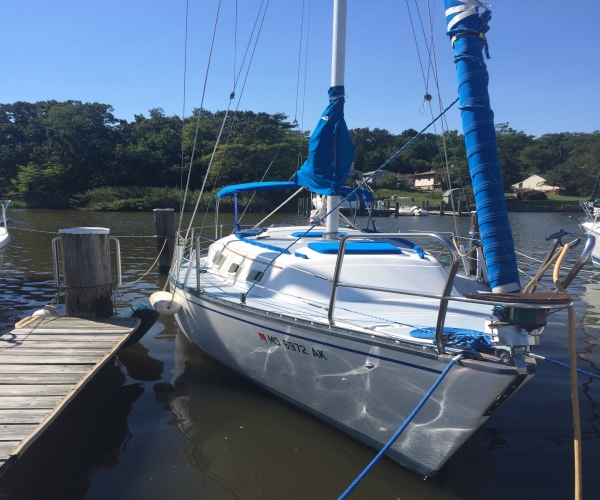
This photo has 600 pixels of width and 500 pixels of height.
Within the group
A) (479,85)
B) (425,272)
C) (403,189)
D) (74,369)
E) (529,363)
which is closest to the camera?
(529,363)

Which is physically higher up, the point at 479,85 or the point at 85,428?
the point at 479,85

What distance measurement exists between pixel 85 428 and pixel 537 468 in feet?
15.3

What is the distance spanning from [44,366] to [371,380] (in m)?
3.59

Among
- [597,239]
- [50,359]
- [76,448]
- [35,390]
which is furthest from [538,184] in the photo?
[35,390]

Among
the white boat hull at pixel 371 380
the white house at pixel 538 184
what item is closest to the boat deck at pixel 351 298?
the white boat hull at pixel 371 380

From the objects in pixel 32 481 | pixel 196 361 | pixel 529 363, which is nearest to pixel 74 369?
pixel 32 481

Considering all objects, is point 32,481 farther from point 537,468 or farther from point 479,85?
point 479,85

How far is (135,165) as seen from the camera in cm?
5719

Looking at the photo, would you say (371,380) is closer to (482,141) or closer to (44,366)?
(482,141)

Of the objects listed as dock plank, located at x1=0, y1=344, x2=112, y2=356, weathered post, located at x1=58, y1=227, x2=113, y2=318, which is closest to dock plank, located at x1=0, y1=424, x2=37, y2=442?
dock plank, located at x1=0, y1=344, x2=112, y2=356

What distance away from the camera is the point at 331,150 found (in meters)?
7.07

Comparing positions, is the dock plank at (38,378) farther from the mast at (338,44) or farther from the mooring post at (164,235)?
the mooring post at (164,235)

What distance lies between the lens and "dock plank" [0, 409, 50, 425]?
4168 mm

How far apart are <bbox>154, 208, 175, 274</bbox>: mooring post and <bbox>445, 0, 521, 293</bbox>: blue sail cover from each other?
10320mm
